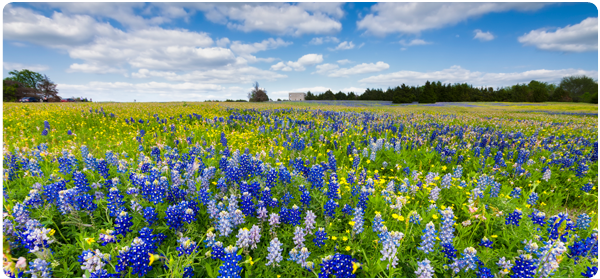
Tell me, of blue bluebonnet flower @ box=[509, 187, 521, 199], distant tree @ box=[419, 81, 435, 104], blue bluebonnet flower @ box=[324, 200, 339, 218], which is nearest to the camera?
blue bluebonnet flower @ box=[324, 200, 339, 218]

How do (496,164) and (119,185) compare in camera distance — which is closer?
(119,185)

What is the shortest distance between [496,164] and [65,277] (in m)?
7.74

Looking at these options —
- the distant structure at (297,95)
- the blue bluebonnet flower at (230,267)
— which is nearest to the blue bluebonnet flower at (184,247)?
the blue bluebonnet flower at (230,267)

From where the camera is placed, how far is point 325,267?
7.57ft

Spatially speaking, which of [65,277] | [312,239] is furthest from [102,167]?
[312,239]

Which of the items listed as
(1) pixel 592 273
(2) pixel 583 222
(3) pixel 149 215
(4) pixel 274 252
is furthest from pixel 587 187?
(3) pixel 149 215

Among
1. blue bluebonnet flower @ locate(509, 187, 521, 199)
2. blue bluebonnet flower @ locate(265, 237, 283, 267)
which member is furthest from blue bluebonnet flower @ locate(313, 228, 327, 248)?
blue bluebonnet flower @ locate(509, 187, 521, 199)

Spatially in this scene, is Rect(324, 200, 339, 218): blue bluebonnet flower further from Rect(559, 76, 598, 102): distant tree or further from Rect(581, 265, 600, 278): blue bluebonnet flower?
Rect(559, 76, 598, 102): distant tree

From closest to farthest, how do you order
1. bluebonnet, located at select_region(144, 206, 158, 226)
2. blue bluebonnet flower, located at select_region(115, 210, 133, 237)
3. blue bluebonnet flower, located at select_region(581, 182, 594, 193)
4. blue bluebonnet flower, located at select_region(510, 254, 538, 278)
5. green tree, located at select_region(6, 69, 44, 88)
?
1. blue bluebonnet flower, located at select_region(510, 254, 538, 278)
2. blue bluebonnet flower, located at select_region(115, 210, 133, 237)
3. bluebonnet, located at select_region(144, 206, 158, 226)
4. blue bluebonnet flower, located at select_region(581, 182, 594, 193)
5. green tree, located at select_region(6, 69, 44, 88)

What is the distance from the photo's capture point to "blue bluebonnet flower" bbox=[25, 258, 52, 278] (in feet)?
7.16

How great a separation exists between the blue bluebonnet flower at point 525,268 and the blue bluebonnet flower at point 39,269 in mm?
4216

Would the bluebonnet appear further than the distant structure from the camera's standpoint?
No

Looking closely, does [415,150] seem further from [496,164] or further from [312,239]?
[312,239]

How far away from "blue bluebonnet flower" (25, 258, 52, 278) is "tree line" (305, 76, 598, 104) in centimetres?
5979
